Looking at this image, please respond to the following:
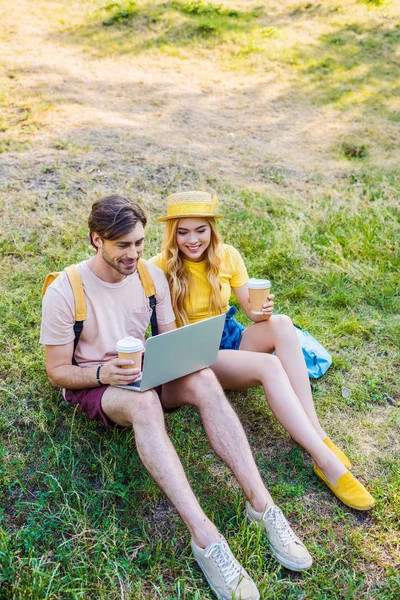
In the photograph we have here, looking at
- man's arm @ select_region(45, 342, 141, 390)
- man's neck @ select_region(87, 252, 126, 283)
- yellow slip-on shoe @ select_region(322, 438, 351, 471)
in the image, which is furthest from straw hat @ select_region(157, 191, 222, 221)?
yellow slip-on shoe @ select_region(322, 438, 351, 471)

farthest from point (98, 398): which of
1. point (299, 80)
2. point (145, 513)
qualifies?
point (299, 80)

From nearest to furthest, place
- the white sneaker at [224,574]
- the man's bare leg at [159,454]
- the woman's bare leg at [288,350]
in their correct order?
the white sneaker at [224,574] → the man's bare leg at [159,454] → the woman's bare leg at [288,350]

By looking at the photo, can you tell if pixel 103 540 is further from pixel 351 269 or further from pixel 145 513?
pixel 351 269

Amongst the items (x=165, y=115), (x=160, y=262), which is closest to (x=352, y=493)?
(x=160, y=262)

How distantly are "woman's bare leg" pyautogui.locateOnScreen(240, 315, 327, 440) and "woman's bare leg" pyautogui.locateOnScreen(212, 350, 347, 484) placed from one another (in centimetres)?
14

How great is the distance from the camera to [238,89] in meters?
10.2

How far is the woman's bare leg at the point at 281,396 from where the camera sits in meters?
3.07

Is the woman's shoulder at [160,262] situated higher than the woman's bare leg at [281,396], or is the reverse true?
the woman's shoulder at [160,262]

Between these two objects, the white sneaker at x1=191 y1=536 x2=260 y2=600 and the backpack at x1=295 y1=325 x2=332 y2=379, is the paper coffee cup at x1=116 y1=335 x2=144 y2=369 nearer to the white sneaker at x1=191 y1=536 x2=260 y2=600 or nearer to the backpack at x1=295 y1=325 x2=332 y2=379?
the white sneaker at x1=191 y1=536 x2=260 y2=600

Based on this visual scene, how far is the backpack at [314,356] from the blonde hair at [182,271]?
856 mm

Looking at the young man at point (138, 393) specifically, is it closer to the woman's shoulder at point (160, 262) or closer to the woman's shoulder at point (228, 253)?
the woman's shoulder at point (160, 262)

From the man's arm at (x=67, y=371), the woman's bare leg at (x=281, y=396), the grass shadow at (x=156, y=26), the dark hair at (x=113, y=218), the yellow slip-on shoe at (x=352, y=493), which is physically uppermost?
the grass shadow at (x=156, y=26)

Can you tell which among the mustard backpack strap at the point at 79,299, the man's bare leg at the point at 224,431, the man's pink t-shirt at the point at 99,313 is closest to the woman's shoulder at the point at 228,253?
the man's pink t-shirt at the point at 99,313

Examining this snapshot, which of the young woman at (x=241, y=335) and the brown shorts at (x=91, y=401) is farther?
the young woman at (x=241, y=335)
